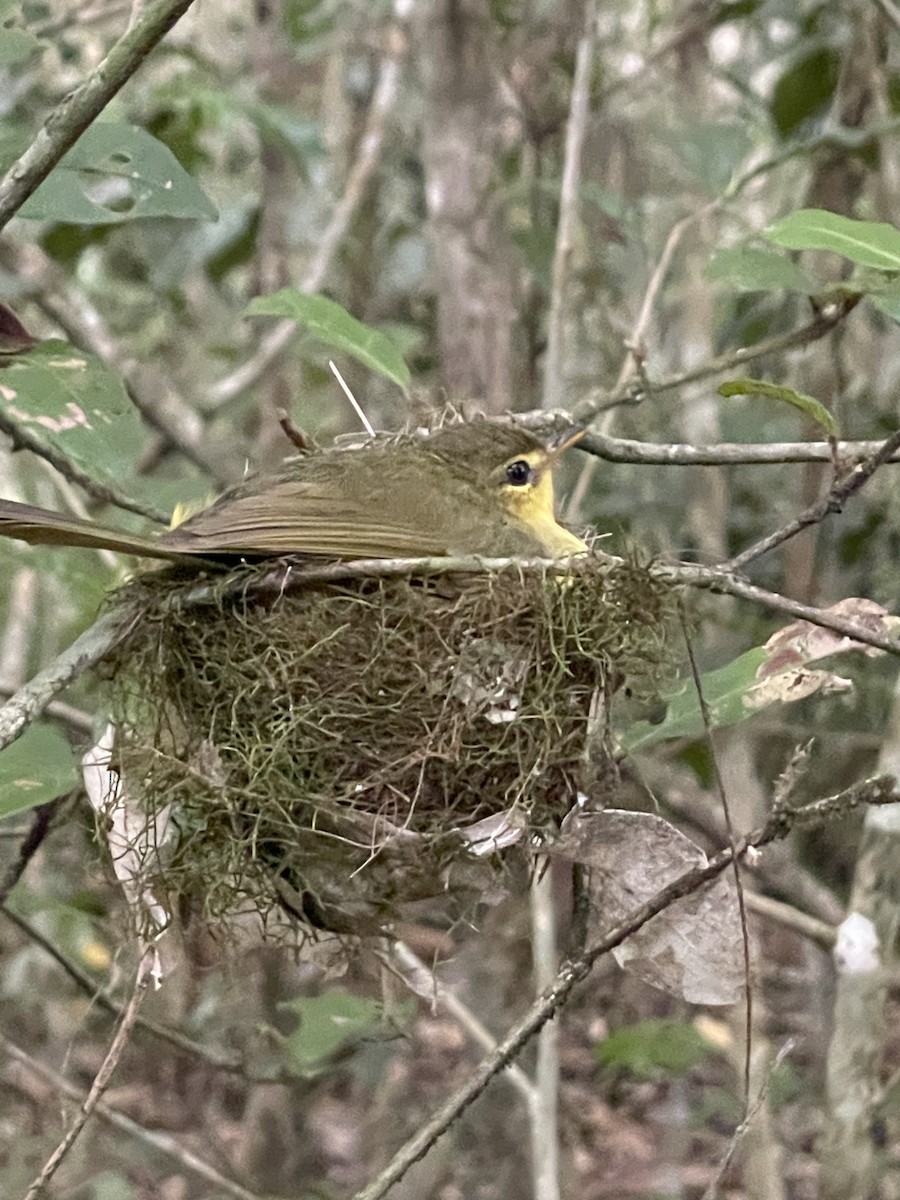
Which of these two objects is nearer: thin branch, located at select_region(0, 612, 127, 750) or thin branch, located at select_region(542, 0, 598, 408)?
thin branch, located at select_region(0, 612, 127, 750)

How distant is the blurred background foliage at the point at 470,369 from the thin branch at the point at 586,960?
2.59 ft

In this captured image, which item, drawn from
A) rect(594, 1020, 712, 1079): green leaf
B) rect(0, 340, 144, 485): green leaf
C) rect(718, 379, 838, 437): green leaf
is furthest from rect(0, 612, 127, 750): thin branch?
rect(594, 1020, 712, 1079): green leaf

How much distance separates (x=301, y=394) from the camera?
5.16m

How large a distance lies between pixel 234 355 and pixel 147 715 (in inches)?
152

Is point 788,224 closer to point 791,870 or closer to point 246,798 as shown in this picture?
point 246,798

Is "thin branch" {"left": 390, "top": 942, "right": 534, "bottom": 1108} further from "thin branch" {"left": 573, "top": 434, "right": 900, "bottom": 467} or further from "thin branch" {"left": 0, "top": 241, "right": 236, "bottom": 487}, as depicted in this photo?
"thin branch" {"left": 0, "top": 241, "right": 236, "bottom": 487}

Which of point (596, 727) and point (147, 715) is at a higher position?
point (596, 727)

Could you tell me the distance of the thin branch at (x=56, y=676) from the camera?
132 centimetres

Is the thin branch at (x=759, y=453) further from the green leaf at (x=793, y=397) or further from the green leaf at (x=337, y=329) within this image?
the green leaf at (x=337, y=329)

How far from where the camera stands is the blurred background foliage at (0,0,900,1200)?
10.3 feet

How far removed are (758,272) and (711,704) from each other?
2.38 feet

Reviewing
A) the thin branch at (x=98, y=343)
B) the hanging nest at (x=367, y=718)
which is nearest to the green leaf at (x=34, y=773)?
the hanging nest at (x=367, y=718)

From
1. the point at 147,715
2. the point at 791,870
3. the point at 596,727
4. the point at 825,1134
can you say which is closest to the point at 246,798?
the point at 147,715

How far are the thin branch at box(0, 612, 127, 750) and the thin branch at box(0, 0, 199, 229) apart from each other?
48 cm
